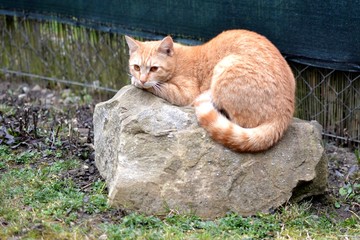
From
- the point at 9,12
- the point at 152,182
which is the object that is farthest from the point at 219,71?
the point at 9,12

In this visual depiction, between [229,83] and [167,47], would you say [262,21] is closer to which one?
[167,47]

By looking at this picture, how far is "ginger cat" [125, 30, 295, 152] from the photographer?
4988 mm

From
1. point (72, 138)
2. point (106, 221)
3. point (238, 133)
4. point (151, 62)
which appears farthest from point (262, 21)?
point (106, 221)

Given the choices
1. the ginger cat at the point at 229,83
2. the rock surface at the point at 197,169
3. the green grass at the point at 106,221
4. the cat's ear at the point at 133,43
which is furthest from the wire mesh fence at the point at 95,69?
the cat's ear at the point at 133,43

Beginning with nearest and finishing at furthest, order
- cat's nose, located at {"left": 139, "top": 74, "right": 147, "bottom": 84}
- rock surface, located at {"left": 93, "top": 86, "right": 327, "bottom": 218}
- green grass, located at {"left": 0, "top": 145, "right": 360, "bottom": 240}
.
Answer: green grass, located at {"left": 0, "top": 145, "right": 360, "bottom": 240}, rock surface, located at {"left": 93, "top": 86, "right": 327, "bottom": 218}, cat's nose, located at {"left": 139, "top": 74, "right": 147, "bottom": 84}

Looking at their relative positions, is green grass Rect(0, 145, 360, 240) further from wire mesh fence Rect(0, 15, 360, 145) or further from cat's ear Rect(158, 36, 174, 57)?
wire mesh fence Rect(0, 15, 360, 145)

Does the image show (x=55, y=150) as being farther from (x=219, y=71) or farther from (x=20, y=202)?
(x=219, y=71)

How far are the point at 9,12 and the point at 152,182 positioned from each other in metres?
4.22

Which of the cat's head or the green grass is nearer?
the green grass

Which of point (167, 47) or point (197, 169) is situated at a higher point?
point (167, 47)

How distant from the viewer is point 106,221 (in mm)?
4758

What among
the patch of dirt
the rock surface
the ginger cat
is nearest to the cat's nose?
the ginger cat

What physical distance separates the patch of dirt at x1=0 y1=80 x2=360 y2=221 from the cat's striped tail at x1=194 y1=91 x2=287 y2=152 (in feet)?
2.46

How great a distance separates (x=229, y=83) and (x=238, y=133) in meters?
0.44
